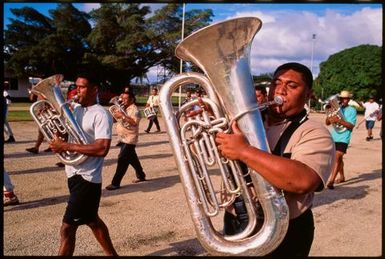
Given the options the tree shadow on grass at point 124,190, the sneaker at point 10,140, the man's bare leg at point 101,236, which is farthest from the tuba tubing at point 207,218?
the sneaker at point 10,140

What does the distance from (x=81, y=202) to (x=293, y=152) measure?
2022 mm

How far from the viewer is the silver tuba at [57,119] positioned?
3.26 metres

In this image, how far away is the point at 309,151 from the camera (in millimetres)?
1796

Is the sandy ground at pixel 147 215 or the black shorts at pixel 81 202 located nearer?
the black shorts at pixel 81 202

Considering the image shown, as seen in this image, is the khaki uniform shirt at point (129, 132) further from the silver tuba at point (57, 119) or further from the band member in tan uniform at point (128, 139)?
the silver tuba at point (57, 119)

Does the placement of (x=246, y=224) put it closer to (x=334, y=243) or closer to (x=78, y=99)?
(x=78, y=99)

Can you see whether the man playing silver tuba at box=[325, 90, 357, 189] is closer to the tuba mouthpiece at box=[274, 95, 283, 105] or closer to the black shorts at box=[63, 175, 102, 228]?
the black shorts at box=[63, 175, 102, 228]

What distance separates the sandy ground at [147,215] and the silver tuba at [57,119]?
1.16m

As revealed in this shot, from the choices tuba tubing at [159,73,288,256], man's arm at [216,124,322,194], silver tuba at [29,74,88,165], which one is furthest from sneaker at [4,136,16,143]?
man's arm at [216,124,322,194]

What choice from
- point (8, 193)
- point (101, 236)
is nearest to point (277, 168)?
point (101, 236)

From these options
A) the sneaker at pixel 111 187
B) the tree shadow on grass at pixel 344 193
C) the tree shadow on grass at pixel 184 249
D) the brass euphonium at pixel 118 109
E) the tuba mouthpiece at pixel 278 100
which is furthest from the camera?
the brass euphonium at pixel 118 109

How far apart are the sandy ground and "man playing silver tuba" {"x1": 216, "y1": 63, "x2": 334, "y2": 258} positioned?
2041mm

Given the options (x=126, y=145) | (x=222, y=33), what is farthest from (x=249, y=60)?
(x=126, y=145)

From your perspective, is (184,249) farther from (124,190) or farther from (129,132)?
(129,132)
